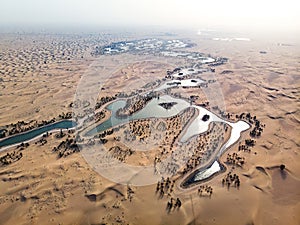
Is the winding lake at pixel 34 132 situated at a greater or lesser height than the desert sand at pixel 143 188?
greater

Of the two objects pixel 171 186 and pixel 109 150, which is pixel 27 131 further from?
pixel 171 186

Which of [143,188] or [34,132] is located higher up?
[34,132]

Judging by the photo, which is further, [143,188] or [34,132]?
[34,132]

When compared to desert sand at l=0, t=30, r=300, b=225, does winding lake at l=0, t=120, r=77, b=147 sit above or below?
above

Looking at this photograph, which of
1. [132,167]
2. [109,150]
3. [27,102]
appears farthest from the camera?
[27,102]

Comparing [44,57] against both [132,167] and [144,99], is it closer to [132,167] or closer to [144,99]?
[144,99]

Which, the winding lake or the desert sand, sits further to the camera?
the winding lake

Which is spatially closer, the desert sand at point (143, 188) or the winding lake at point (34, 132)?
the desert sand at point (143, 188)

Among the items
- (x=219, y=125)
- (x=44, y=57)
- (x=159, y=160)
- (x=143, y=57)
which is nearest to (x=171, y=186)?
(x=159, y=160)

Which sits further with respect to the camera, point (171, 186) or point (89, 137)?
point (89, 137)

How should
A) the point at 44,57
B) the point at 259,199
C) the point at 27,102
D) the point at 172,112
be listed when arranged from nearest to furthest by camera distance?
the point at 259,199, the point at 172,112, the point at 27,102, the point at 44,57
